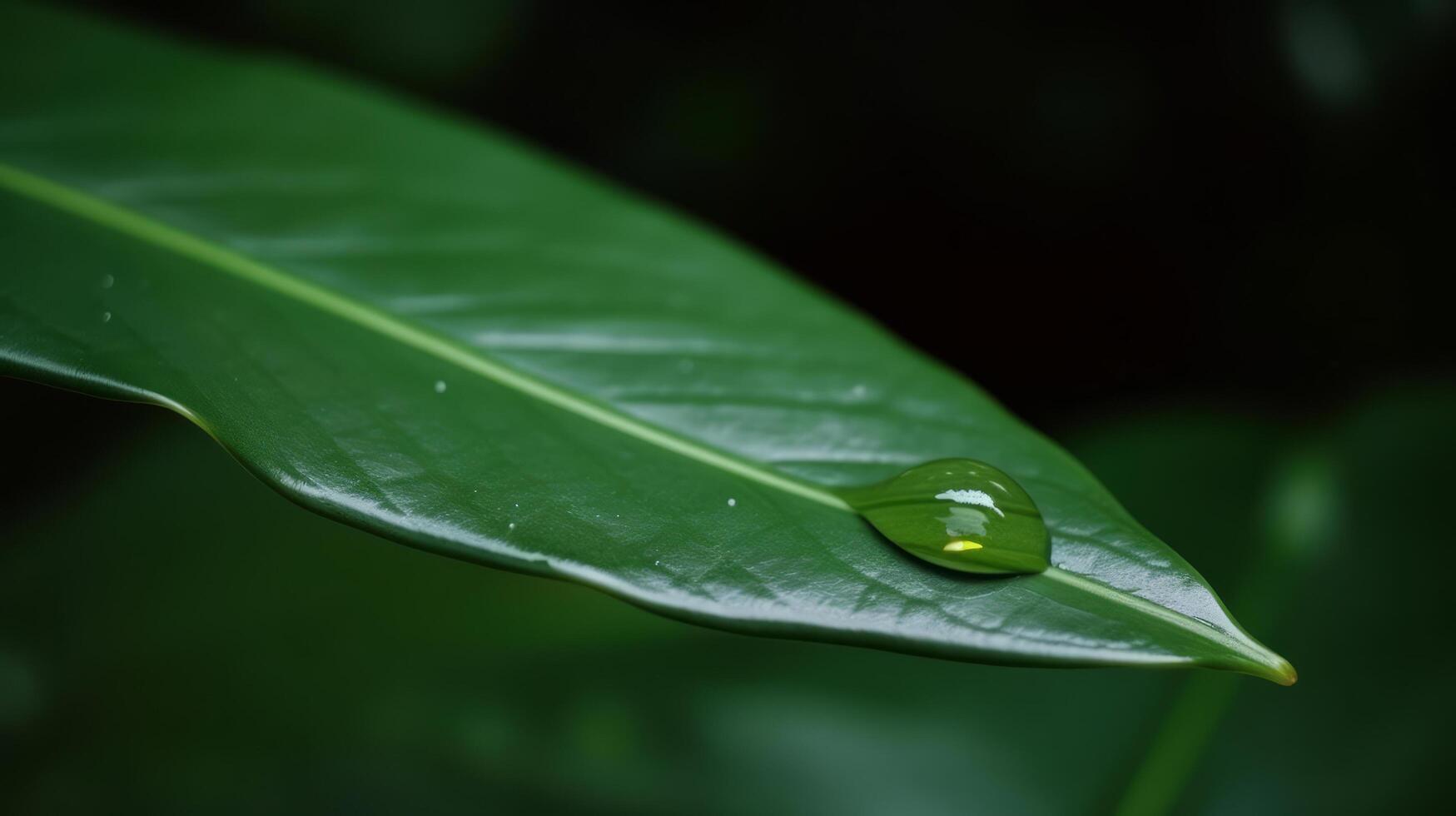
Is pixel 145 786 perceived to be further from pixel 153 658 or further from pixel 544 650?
pixel 544 650

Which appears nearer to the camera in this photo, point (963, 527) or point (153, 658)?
point (963, 527)

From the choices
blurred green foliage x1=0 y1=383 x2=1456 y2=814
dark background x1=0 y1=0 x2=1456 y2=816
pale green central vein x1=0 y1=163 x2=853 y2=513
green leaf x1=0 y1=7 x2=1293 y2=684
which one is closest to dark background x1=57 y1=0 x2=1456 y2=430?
dark background x1=0 y1=0 x2=1456 y2=816

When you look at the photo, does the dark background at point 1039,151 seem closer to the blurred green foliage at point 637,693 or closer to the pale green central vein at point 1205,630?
the blurred green foliage at point 637,693

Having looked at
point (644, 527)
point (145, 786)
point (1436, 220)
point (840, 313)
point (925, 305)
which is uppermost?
point (1436, 220)

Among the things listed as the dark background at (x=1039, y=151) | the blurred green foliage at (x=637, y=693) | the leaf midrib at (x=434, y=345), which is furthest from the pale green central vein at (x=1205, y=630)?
the dark background at (x=1039, y=151)

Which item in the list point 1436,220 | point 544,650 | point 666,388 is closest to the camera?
point 666,388

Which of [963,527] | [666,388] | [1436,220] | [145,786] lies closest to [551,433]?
[666,388]

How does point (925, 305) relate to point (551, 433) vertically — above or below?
above

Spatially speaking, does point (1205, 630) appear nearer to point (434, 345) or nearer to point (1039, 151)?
point (434, 345)
